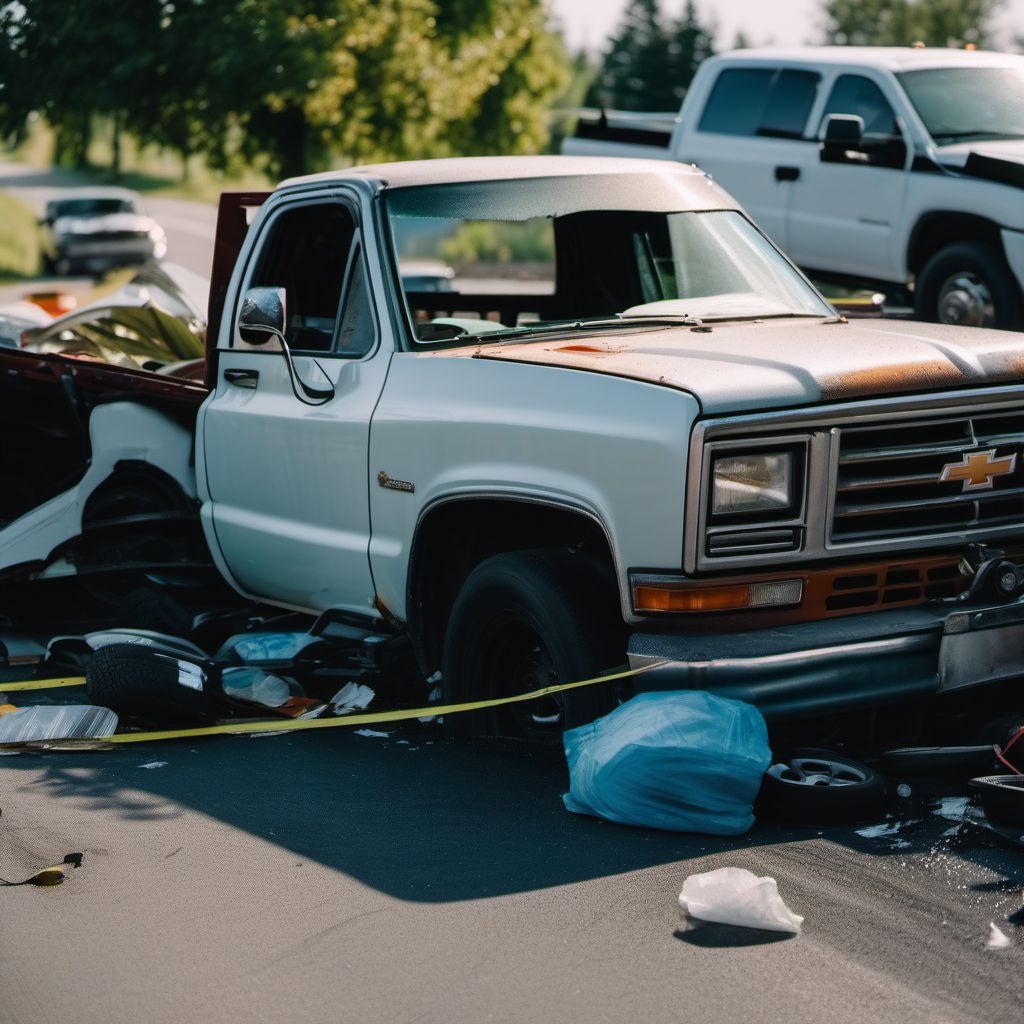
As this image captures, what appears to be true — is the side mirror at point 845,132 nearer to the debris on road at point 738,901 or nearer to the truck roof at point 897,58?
the truck roof at point 897,58

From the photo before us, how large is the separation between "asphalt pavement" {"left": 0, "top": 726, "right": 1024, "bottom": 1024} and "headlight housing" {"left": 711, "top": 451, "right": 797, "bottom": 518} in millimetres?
898

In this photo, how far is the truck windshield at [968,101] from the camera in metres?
10.7

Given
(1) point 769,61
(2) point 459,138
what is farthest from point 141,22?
(1) point 769,61

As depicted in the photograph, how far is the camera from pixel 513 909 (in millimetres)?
4289

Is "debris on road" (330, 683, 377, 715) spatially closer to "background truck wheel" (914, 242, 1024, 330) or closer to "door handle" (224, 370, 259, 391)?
"door handle" (224, 370, 259, 391)

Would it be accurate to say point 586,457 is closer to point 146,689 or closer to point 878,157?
point 146,689

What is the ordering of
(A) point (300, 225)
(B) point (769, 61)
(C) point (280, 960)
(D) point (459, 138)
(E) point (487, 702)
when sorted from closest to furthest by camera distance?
1. (C) point (280, 960)
2. (E) point (487, 702)
3. (A) point (300, 225)
4. (B) point (769, 61)
5. (D) point (459, 138)

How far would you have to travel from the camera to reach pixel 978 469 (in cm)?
512

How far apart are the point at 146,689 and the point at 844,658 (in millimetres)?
2576

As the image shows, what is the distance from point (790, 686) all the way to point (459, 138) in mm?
29038

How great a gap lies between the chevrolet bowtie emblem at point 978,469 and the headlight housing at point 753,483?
0.55 meters

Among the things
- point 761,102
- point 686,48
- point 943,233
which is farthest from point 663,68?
point 943,233

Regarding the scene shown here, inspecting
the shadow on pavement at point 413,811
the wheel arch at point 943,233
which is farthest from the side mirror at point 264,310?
the wheel arch at point 943,233

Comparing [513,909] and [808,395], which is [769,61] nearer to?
[808,395]
